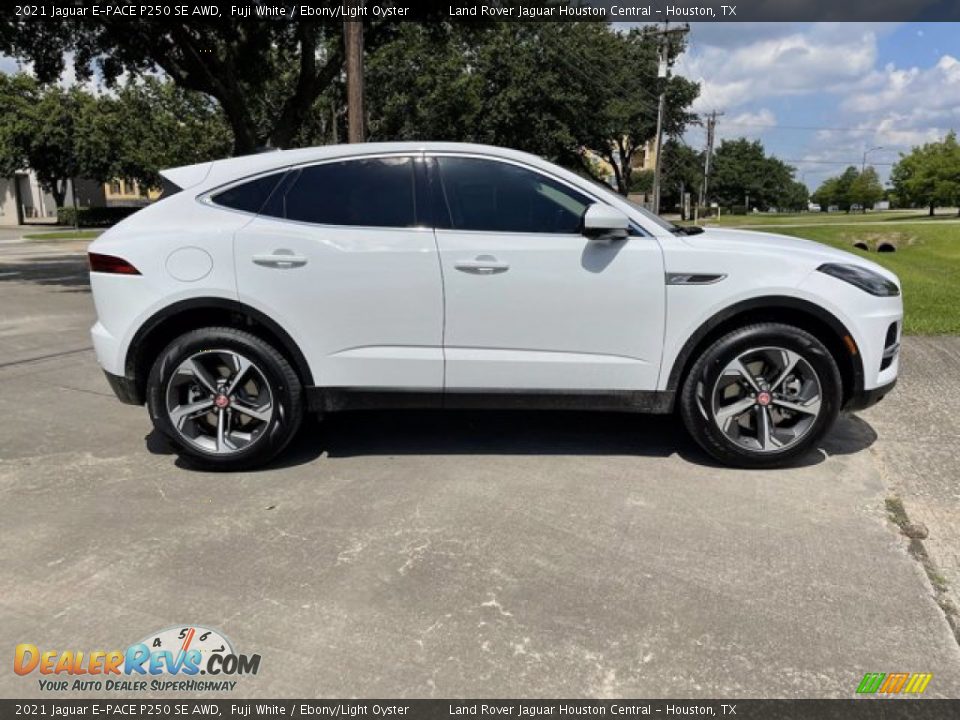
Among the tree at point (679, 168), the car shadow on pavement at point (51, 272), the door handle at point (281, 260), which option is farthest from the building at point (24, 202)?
the door handle at point (281, 260)

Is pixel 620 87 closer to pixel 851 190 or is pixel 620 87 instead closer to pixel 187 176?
pixel 187 176

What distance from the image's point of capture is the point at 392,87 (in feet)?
131

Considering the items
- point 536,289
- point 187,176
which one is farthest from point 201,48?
point 536,289

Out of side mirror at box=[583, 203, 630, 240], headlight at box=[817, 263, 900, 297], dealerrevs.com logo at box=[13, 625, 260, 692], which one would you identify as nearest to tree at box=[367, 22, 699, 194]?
side mirror at box=[583, 203, 630, 240]

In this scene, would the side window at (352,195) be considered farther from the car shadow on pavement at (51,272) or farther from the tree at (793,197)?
the tree at (793,197)

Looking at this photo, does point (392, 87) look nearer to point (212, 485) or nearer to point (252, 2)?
point (252, 2)

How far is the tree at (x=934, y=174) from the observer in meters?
51.5

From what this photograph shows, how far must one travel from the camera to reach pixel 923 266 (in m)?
18.9

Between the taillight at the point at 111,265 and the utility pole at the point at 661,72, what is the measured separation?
32.8 metres

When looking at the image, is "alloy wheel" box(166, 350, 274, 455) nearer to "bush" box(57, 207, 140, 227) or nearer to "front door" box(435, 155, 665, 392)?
"front door" box(435, 155, 665, 392)

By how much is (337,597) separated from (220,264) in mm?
2061

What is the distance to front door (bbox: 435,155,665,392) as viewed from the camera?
401 cm

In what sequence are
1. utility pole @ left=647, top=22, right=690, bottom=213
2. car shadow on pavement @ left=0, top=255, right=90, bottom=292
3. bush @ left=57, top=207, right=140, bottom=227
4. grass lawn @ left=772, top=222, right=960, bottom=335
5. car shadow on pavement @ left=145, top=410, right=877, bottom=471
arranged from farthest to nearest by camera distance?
bush @ left=57, top=207, right=140, bottom=227
utility pole @ left=647, top=22, right=690, bottom=213
car shadow on pavement @ left=0, top=255, right=90, bottom=292
grass lawn @ left=772, top=222, right=960, bottom=335
car shadow on pavement @ left=145, top=410, right=877, bottom=471
